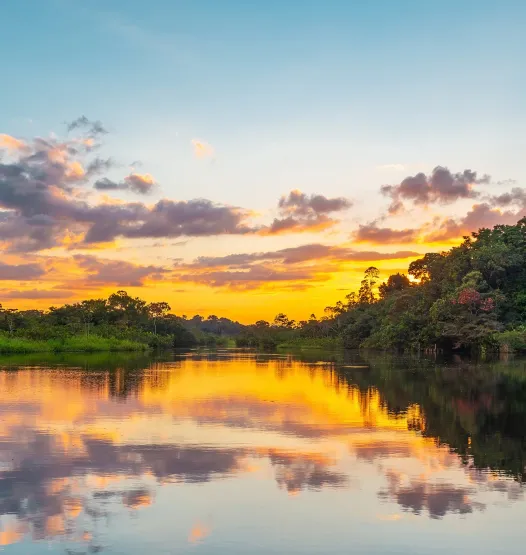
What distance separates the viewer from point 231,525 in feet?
27.8

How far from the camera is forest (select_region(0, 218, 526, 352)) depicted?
57.5 metres

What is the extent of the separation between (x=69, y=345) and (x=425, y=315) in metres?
35.6

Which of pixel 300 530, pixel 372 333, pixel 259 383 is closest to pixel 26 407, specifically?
pixel 259 383

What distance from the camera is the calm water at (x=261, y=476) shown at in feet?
26.2

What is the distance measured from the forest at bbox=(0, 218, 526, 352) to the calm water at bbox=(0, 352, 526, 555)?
3733cm

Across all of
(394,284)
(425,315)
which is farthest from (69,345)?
(394,284)

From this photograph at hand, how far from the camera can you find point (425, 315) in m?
64.6

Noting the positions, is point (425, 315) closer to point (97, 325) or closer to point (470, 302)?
point (470, 302)

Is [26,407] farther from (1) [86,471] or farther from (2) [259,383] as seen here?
(2) [259,383]

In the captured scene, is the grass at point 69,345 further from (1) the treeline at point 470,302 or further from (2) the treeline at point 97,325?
(1) the treeline at point 470,302

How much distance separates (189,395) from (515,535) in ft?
53.0

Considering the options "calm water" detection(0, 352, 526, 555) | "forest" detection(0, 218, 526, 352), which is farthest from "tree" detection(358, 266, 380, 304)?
"calm water" detection(0, 352, 526, 555)

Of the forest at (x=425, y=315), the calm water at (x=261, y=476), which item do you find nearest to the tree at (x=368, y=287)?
the forest at (x=425, y=315)

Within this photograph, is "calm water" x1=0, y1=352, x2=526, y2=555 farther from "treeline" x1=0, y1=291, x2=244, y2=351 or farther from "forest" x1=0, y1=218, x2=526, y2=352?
"treeline" x1=0, y1=291, x2=244, y2=351
